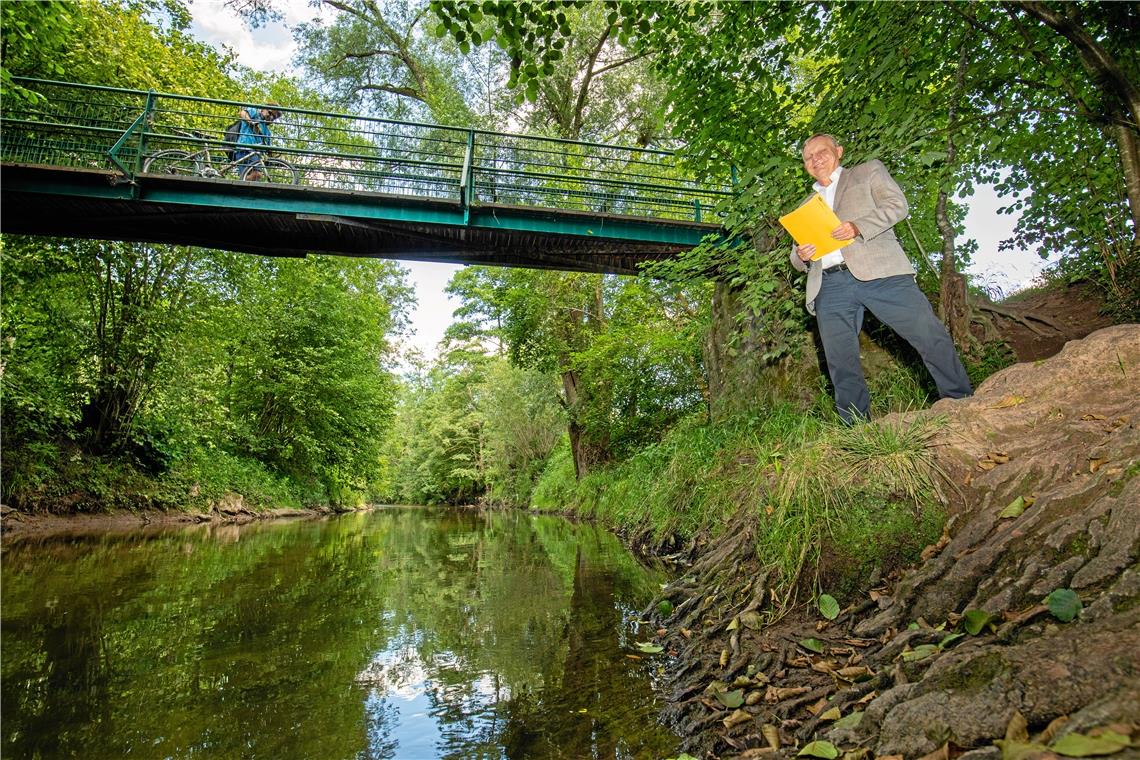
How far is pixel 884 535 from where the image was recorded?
2637mm

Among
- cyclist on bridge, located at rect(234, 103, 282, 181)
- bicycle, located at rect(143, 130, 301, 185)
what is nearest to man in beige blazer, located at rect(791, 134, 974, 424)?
bicycle, located at rect(143, 130, 301, 185)

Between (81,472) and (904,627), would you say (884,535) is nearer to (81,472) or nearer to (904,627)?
(904,627)

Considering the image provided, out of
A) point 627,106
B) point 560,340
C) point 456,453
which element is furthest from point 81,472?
point 456,453

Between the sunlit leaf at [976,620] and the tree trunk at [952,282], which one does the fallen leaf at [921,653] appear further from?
the tree trunk at [952,282]

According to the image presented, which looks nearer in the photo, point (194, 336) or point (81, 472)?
point (81, 472)

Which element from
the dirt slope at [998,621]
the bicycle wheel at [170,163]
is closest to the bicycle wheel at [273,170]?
the bicycle wheel at [170,163]

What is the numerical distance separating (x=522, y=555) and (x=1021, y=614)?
6131 mm

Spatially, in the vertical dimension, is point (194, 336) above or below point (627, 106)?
below

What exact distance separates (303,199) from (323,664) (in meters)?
6.55

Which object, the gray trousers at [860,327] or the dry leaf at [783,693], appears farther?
the gray trousers at [860,327]

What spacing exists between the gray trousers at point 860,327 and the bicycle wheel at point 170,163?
8.13 meters

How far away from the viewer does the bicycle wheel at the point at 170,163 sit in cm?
724

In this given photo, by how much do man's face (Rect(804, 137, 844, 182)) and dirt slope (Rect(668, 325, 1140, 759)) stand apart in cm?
177

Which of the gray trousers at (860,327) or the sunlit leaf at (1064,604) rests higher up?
the gray trousers at (860,327)
